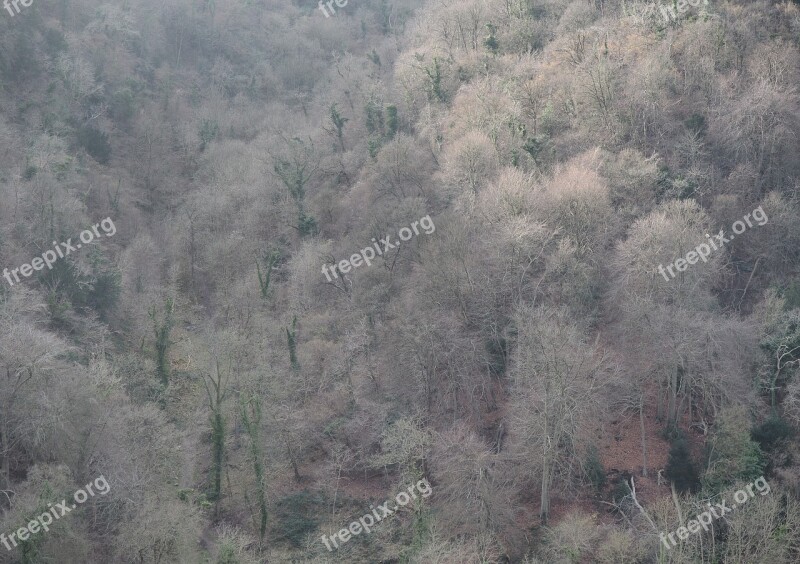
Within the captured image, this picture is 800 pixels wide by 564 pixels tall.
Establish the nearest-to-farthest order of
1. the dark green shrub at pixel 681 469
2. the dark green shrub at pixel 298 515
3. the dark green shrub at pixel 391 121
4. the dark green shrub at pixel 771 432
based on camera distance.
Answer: the dark green shrub at pixel 771 432 < the dark green shrub at pixel 681 469 < the dark green shrub at pixel 298 515 < the dark green shrub at pixel 391 121

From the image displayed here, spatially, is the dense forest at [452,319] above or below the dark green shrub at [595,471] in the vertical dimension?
above

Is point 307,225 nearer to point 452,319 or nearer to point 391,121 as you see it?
point 391,121

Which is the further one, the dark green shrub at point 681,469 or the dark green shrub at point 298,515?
the dark green shrub at point 298,515

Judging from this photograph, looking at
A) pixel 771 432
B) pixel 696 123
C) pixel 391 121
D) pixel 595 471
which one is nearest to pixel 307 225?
pixel 391 121

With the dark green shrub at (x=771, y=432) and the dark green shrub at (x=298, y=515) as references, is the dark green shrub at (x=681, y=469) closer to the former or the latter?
the dark green shrub at (x=771, y=432)

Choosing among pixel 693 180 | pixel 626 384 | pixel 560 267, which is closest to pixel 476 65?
pixel 693 180

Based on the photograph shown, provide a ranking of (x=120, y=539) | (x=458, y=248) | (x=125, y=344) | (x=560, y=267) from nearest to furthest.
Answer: (x=120, y=539) < (x=560, y=267) < (x=458, y=248) < (x=125, y=344)

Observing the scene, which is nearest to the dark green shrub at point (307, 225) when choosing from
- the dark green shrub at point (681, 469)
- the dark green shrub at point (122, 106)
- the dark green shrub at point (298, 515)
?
the dark green shrub at point (298, 515)

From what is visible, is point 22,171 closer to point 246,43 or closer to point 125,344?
point 125,344
